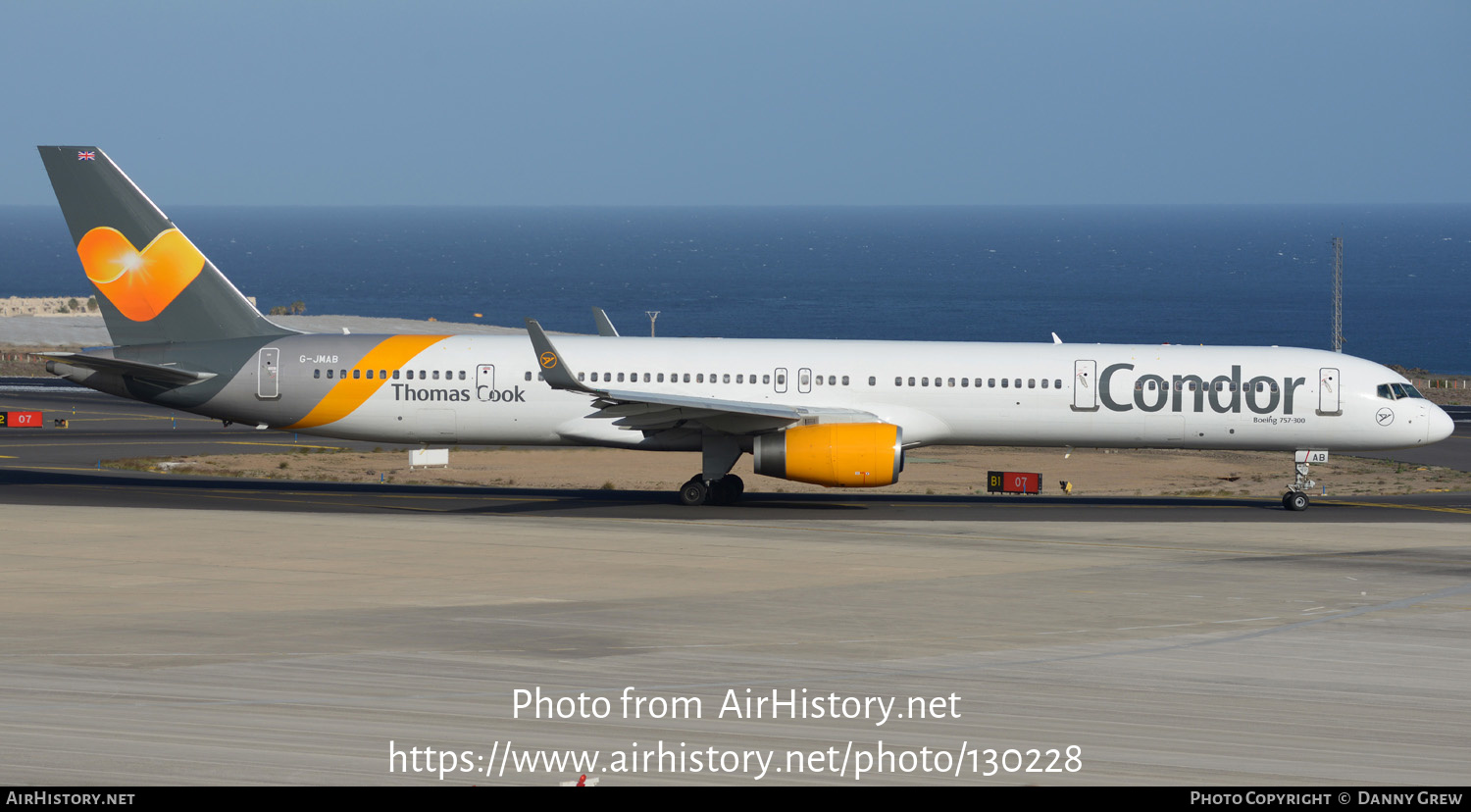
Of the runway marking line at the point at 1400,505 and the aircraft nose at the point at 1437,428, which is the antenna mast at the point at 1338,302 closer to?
the runway marking line at the point at 1400,505

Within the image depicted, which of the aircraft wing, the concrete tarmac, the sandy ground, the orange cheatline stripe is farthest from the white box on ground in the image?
the aircraft wing

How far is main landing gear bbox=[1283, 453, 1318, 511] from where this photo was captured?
3650 centimetres

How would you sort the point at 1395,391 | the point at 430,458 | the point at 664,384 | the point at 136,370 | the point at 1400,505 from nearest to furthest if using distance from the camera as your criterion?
1. the point at 136,370
2. the point at 664,384
3. the point at 1395,391
4. the point at 1400,505
5. the point at 430,458

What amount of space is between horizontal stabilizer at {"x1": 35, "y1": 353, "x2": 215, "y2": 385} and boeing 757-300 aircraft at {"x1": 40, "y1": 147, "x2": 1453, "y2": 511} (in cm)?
12

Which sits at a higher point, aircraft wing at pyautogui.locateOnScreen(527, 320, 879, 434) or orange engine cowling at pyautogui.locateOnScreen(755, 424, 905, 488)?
aircraft wing at pyautogui.locateOnScreen(527, 320, 879, 434)

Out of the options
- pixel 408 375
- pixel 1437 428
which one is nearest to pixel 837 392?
pixel 408 375

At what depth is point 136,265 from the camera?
3641 centimetres

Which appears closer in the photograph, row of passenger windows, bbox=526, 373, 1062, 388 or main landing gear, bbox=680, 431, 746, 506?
main landing gear, bbox=680, 431, 746, 506

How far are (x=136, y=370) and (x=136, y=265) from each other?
3118 millimetres

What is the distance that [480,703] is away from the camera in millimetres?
16297

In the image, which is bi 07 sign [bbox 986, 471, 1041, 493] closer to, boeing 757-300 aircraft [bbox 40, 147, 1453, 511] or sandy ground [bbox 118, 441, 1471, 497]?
sandy ground [bbox 118, 441, 1471, 497]

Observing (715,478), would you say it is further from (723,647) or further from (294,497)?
(723,647)

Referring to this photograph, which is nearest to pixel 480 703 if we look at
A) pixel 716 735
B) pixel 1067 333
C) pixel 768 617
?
pixel 716 735
